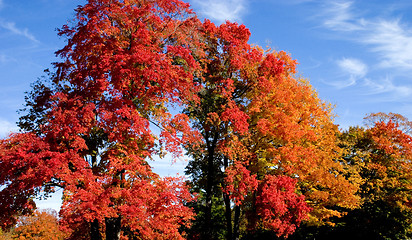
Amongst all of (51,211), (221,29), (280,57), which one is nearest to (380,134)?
(280,57)

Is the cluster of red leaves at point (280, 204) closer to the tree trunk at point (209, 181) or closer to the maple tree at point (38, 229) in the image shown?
the tree trunk at point (209, 181)

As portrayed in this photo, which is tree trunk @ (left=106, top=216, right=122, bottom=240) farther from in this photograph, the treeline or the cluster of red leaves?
the cluster of red leaves

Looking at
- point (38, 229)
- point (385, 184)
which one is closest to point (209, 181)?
point (385, 184)

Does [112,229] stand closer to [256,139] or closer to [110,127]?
[110,127]

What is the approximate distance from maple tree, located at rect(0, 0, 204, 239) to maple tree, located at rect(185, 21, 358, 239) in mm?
4392

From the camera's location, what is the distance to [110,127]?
50.2 ft

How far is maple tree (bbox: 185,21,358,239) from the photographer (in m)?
21.5

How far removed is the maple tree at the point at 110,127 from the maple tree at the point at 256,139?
439cm

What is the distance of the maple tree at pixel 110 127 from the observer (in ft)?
46.5

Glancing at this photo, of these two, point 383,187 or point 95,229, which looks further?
point 383,187

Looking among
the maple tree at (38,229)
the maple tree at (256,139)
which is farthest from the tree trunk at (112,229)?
the maple tree at (38,229)

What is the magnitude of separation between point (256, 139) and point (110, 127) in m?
12.0

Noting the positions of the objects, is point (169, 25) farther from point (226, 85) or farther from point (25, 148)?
point (25, 148)

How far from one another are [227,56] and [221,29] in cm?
219
